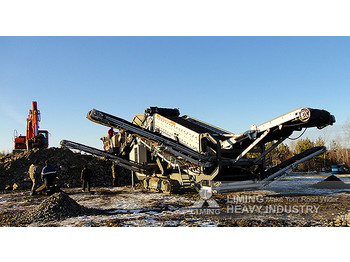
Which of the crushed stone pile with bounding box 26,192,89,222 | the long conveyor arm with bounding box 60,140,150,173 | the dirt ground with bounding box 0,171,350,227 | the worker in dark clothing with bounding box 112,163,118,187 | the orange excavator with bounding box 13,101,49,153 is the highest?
the orange excavator with bounding box 13,101,49,153

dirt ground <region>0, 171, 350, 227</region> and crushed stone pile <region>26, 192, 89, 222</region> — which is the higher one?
crushed stone pile <region>26, 192, 89, 222</region>

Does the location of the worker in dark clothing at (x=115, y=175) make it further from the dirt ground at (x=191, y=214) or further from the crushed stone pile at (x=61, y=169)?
the dirt ground at (x=191, y=214)

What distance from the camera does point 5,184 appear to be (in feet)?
47.9

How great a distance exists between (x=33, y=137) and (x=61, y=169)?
535 cm

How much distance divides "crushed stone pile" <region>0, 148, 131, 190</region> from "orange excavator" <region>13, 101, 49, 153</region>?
2004 mm

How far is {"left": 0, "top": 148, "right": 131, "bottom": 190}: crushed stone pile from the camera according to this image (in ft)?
49.0

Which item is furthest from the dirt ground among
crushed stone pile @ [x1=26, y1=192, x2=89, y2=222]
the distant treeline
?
the distant treeline

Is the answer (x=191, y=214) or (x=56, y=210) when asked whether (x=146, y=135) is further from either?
(x=56, y=210)

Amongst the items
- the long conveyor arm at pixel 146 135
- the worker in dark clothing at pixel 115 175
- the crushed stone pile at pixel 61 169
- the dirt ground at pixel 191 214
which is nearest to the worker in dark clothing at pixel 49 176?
the dirt ground at pixel 191 214

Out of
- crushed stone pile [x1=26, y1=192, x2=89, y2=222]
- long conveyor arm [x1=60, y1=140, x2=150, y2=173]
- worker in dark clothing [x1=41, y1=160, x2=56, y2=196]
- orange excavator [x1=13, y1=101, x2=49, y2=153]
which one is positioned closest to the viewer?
crushed stone pile [x1=26, y1=192, x2=89, y2=222]

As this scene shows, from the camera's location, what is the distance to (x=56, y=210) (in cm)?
655

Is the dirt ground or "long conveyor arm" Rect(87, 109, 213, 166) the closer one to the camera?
the dirt ground

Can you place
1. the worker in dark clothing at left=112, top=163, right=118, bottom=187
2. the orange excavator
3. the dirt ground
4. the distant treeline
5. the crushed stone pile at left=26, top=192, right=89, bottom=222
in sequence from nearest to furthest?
the dirt ground < the crushed stone pile at left=26, top=192, right=89, bottom=222 < the worker in dark clothing at left=112, top=163, right=118, bottom=187 < the orange excavator < the distant treeline

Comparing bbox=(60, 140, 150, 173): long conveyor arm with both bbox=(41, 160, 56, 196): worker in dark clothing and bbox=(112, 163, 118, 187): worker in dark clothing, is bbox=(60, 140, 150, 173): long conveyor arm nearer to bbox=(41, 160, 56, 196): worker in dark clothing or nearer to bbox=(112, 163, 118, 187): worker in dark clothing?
bbox=(41, 160, 56, 196): worker in dark clothing
